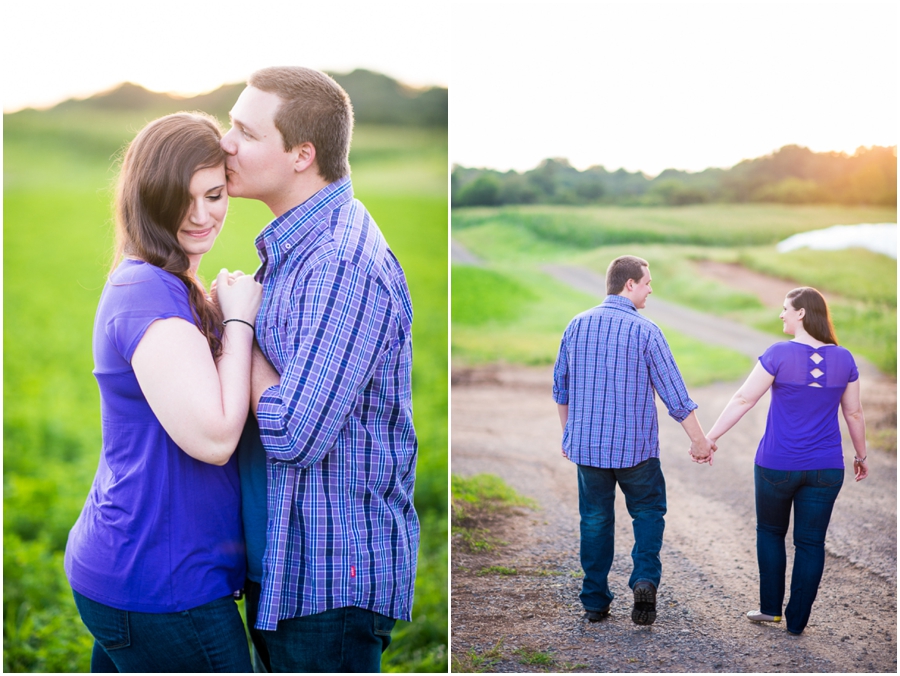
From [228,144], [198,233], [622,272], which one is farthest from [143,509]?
[622,272]

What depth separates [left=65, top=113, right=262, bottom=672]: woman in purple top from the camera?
5.75 ft

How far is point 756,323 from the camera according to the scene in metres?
2.98

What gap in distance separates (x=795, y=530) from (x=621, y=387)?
83 cm

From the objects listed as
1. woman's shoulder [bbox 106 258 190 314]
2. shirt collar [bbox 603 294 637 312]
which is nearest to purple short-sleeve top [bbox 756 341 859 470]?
shirt collar [bbox 603 294 637 312]

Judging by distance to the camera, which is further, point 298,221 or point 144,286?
point 298,221

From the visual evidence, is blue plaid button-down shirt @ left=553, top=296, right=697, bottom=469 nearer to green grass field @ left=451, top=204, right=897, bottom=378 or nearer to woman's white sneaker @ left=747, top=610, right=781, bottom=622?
green grass field @ left=451, top=204, right=897, bottom=378

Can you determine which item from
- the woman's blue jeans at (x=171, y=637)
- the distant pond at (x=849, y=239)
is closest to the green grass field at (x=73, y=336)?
the woman's blue jeans at (x=171, y=637)

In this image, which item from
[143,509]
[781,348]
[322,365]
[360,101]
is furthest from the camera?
[360,101]

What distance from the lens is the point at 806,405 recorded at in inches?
108

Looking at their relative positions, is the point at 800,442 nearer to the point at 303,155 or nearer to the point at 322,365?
the point at 322,365

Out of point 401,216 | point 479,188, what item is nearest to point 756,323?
point 479,188

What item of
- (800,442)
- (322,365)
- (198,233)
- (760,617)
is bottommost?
(760,617)

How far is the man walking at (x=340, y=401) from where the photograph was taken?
5.90 ft

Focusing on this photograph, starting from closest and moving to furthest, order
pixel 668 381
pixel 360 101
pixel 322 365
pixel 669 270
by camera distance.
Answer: pixel 322 365
pixel 668 381
pixel 669 270
pixel 360 101
